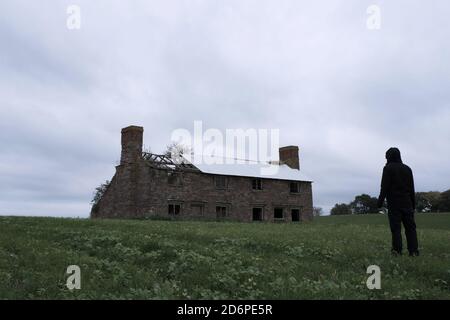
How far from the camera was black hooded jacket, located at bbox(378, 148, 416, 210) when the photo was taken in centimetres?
1184

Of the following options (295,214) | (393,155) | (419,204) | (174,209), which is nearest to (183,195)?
(174,209)

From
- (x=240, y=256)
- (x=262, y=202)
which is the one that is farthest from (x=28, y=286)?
(x=262, y=202)

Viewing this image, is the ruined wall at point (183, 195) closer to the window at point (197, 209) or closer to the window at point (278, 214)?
the window at point (197, 209)

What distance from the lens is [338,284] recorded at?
29.1 feet

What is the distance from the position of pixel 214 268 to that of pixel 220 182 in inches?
1345

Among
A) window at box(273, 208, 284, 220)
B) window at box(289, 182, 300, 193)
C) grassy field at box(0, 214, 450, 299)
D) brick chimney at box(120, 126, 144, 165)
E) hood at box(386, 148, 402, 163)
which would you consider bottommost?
grassy field at box(0, 214, 450, 299)

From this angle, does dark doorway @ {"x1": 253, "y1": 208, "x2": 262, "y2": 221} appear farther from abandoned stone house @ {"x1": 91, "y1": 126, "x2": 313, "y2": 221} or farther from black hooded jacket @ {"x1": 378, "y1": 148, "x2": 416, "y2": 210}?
black hooded jacket @ {"x1": 378, "y1": 148, "x2": 416, "y2": 210}

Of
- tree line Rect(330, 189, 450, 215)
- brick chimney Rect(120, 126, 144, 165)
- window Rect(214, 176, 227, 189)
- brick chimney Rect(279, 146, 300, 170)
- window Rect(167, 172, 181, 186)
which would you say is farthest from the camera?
tree line Rect(330, 189, 450, 215)

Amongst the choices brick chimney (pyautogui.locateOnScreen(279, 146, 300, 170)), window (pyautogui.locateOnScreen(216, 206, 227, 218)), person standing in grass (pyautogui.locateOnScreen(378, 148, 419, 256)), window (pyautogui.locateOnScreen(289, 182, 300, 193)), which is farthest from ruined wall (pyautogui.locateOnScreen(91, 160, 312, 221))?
person standing in grass (pyautogui.locateOnScreen(378, 148, 419, 256))

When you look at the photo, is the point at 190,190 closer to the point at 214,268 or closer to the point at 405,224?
the point at 405,224

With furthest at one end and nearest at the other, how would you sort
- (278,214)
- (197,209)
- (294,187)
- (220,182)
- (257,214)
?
(294,187) < (278,214) < (257,214) < (220,182) < (197,209)

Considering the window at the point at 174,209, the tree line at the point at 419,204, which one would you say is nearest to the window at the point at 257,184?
the window at the point at 174,209

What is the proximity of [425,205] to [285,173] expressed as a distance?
57.3 meters

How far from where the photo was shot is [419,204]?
9506 cm
